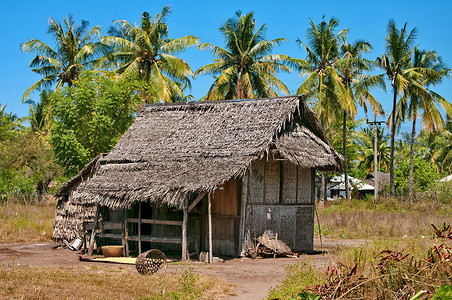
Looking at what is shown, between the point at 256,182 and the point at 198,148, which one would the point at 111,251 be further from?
the point at 256,182

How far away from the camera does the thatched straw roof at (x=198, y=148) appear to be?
14.7m

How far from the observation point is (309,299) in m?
6.46

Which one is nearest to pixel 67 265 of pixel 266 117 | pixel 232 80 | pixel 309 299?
pixel 266 117

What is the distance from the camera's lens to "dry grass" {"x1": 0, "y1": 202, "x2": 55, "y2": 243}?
19.6m

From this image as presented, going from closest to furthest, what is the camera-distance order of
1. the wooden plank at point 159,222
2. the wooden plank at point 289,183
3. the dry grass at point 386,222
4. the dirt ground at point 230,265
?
1. the dirt ground at point 230,265
2. the wooden plank at point 159,222
3. the wooden plank at point 289,183
4. the dry grass at point 386,222

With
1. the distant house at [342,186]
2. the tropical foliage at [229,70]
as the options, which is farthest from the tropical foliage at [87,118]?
the distant house at [342,186]

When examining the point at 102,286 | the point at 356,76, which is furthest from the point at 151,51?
the point at 102,286

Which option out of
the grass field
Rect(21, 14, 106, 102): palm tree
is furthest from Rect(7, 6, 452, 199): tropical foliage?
the grass field

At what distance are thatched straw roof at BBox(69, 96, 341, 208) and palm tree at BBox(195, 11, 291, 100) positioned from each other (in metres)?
12.1

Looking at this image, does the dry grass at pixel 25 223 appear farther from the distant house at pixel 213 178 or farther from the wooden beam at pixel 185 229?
the wooden beam at pixel 185 229

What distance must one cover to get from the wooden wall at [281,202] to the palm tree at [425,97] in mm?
15863

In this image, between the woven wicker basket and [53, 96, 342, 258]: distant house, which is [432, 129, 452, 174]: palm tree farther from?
the woven wicker basket

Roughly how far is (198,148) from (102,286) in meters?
7.09

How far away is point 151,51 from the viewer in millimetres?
30328
